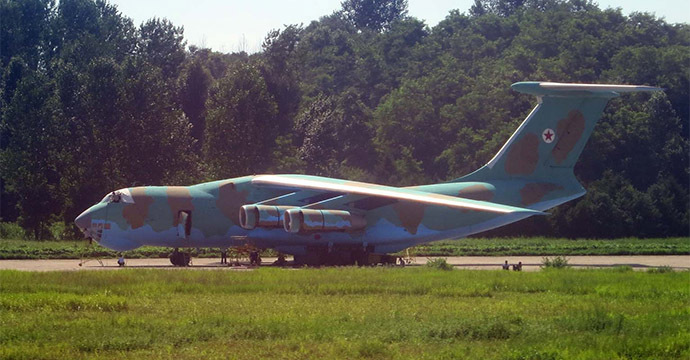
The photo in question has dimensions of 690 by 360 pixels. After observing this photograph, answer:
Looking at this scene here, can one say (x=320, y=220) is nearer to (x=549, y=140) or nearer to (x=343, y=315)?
(x=549, y=140)

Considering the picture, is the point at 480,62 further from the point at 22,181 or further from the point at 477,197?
the point at 477,197

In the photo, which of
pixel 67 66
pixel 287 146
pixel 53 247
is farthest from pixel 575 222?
pixel 67 66

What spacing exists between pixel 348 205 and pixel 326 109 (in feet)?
137

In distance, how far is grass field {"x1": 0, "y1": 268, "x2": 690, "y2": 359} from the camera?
13.8 metres

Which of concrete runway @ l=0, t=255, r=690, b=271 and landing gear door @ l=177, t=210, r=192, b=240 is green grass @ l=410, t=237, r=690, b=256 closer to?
concrete runway @ l=0, t=255, r=690, b=271

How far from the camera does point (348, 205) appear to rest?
31.2 m

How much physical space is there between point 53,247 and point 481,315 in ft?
72.7

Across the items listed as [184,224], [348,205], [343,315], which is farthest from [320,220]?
[343,315]

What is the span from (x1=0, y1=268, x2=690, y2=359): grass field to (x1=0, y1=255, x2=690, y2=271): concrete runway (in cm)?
558

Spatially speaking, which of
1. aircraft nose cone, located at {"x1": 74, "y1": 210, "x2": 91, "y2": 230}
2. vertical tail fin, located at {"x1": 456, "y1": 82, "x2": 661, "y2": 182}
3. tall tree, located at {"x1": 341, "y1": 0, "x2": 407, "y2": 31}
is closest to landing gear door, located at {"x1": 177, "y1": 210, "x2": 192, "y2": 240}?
aircraft nose cone, located at {"x1": 74, "y1": 210, "x2": 91, "y2": 230}

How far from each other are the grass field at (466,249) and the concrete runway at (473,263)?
1158 millimetres

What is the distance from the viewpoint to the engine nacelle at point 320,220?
2928cm

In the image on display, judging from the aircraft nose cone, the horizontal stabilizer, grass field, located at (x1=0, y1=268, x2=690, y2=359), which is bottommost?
grass field, located at (x1=0, y1=268, x2=690, y2=359)

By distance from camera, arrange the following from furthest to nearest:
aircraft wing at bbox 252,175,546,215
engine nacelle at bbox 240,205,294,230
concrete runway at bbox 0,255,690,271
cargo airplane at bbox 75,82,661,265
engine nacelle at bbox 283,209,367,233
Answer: cargo airplane at bbox 75,82,661,265 < engine nacelle at bbox 240,205,294,230 < engine nacelle at bbox 283,209,367,233 < concrete runway at bbox 0,255,690,271 < aircraft wing at bbox 252,175,546,215
